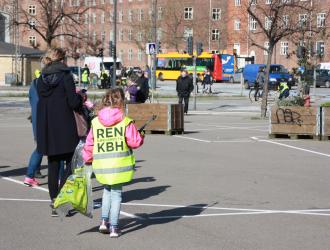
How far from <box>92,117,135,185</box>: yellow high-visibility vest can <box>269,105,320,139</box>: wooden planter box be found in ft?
37.8

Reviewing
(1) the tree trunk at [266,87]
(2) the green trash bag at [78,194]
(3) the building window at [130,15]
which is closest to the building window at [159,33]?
(3) the building window at [130,15]

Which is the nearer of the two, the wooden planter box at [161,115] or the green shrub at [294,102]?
the wooden planter box at [161,115]

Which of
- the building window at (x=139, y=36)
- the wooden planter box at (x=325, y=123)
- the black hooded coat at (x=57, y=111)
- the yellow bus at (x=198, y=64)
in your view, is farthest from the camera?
the building window at (x=139, y=36)

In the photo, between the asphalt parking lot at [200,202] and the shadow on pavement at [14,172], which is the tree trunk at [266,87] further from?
the shadow on pavement at [14,172]

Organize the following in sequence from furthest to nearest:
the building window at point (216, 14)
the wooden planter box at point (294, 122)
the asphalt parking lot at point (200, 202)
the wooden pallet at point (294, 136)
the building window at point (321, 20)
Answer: the building window at point (216, 14) → the building window at point (321, 20) → the wooden pallet at point (294, 136) → the wooden planter box at point (294, 122) → the asphalt parking lot at point (200, 202)

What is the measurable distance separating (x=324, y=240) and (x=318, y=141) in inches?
428

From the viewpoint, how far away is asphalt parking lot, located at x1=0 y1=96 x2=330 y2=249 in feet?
24.1

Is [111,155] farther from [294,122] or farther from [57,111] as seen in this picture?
[294,122]

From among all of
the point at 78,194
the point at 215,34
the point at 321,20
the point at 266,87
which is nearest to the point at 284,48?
the point at 215,34

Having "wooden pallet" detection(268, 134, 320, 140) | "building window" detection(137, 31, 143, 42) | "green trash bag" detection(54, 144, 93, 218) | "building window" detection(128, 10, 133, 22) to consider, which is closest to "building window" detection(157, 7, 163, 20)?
"building window" detection(137, 31, 143, 42)

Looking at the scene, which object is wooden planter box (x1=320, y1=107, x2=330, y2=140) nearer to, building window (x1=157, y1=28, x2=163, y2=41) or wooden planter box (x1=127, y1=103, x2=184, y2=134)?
wooden planter box (x1=127, y1=103, x2=184, y2=134)

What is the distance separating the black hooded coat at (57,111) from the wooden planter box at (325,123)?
35.2 ft

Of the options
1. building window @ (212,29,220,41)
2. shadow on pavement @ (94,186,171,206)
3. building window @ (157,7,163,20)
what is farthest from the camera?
building window @ (212,29,220,41)

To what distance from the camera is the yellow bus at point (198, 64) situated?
255 feet
